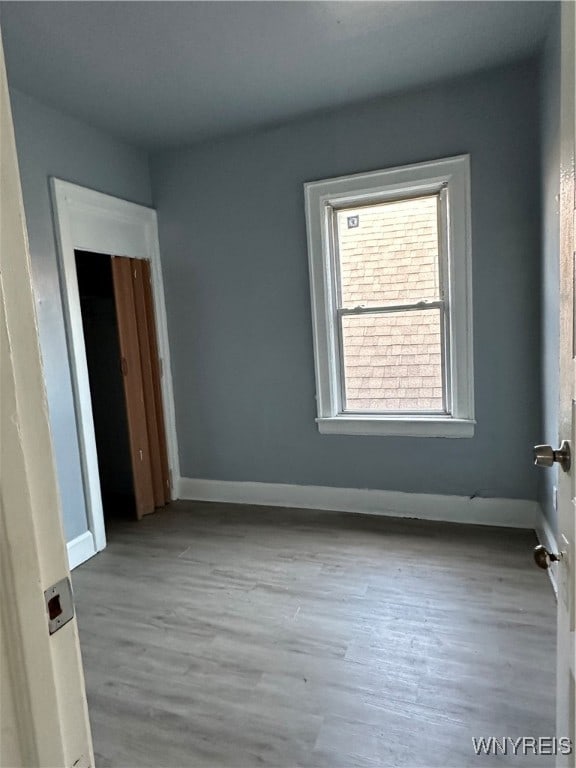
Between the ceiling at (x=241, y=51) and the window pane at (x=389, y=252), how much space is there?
70 cm

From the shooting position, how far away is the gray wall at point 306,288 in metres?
2.85

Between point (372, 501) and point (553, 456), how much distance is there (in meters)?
2.57

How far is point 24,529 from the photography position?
0.53 meters

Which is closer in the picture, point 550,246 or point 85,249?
point 550,246

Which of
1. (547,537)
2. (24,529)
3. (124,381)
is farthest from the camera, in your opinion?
(124,381)

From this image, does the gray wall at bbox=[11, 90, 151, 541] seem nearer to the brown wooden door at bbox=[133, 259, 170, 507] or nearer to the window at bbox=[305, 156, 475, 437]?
the brown wooden door at bbox=[133, 259, 170, 507]

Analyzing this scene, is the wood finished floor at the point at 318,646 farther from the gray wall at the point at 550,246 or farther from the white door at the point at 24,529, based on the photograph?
the white door at the point at 24,529

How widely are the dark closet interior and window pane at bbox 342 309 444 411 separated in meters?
1.86

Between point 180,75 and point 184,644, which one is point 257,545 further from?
point 180,75

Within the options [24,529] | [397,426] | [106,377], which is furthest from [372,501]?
[24,529]

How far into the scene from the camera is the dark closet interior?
3.86 meters

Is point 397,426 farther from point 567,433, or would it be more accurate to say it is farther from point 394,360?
point 567,433

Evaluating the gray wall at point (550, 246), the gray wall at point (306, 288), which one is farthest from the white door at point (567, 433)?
the gray wall at point (306, 288)

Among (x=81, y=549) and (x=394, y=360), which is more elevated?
(x=394, y=360)
